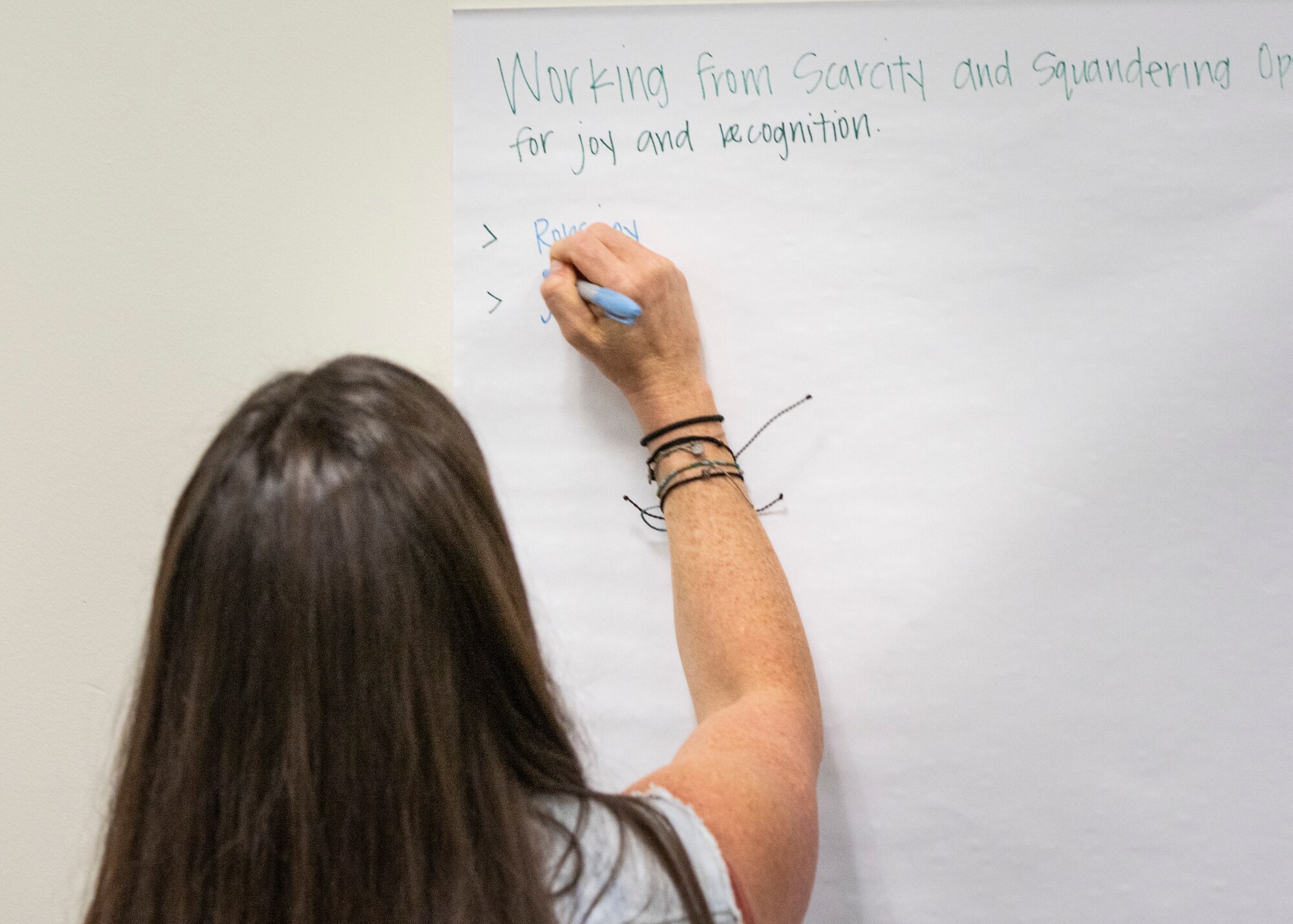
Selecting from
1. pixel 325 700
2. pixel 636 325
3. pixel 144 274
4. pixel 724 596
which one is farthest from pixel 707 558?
pixel 144 274

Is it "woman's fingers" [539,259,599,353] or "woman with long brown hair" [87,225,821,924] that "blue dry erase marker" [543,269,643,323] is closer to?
"woman's fingers" [539,259,599,353]

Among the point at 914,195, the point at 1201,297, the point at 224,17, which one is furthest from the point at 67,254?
the point at 1201,297

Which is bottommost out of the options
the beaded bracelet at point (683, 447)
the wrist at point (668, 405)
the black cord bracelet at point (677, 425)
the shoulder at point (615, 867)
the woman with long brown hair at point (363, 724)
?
the shoulder at point (615, 867)

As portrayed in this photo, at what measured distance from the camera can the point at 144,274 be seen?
2.26 ft

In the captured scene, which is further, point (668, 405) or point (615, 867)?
point (668, 405)

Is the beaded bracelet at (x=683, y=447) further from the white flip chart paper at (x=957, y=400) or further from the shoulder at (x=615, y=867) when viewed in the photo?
the shoulder at (x=615, y=867)

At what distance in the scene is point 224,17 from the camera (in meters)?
0.68

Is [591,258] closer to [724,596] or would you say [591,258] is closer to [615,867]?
[724,596]

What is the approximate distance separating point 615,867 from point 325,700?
17 centimetres

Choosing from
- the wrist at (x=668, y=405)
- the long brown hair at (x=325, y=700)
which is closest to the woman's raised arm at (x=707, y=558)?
the wrist at (x=668, y=405)

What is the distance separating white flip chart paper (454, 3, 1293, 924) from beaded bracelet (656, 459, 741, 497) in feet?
0.12

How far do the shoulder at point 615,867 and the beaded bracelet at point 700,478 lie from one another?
25cm

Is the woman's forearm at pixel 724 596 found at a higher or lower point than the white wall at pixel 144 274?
lower

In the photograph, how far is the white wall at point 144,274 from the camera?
68 cm
